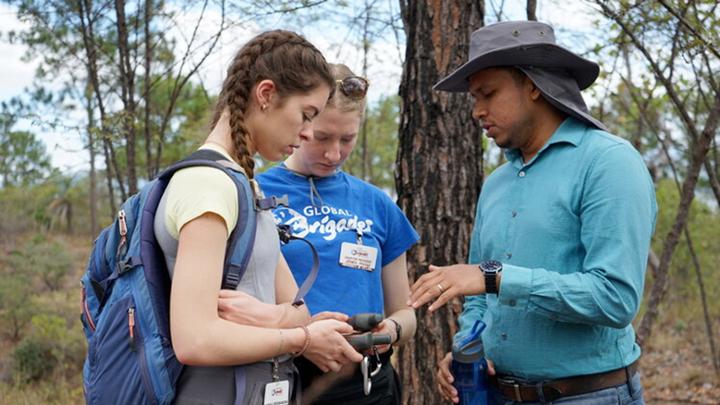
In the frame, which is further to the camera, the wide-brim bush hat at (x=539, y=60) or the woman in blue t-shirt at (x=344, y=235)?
the woman in blue t-shirt at (x=344, y=235)

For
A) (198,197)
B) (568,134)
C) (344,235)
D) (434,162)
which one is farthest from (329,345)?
(434,162)

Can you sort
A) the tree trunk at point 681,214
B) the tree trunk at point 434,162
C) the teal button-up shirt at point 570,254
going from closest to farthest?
the teal button-up shirt at point 570,254
the tree trunk at point 434,162
the tree trunk at point 681,214

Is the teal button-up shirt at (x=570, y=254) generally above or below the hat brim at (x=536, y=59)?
below

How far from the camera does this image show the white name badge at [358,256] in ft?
9.08

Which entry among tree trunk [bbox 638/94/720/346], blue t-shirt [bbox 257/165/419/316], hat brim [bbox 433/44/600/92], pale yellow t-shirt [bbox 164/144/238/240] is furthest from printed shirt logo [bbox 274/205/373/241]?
tree trunk [bbox 638/94/720/346]

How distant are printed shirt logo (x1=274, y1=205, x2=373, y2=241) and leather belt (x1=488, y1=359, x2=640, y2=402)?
2.56ft

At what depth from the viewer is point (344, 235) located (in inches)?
110

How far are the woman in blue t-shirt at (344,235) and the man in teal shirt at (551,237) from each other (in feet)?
1.04

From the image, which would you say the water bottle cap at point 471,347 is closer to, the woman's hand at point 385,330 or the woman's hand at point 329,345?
the woman's hand at point 385,330

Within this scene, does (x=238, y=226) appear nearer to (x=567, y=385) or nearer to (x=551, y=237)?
(x=551, y=237)

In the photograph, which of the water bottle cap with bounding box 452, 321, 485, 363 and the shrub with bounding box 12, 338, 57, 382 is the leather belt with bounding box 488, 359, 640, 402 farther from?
the shrub with bounding box 12, 338, 57, 382

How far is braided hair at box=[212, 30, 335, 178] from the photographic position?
6.72ft

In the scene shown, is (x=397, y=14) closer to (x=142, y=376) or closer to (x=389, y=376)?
(x=389, y=376)

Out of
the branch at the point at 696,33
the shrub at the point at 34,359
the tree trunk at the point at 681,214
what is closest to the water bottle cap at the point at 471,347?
the branch at the point at 696,33
